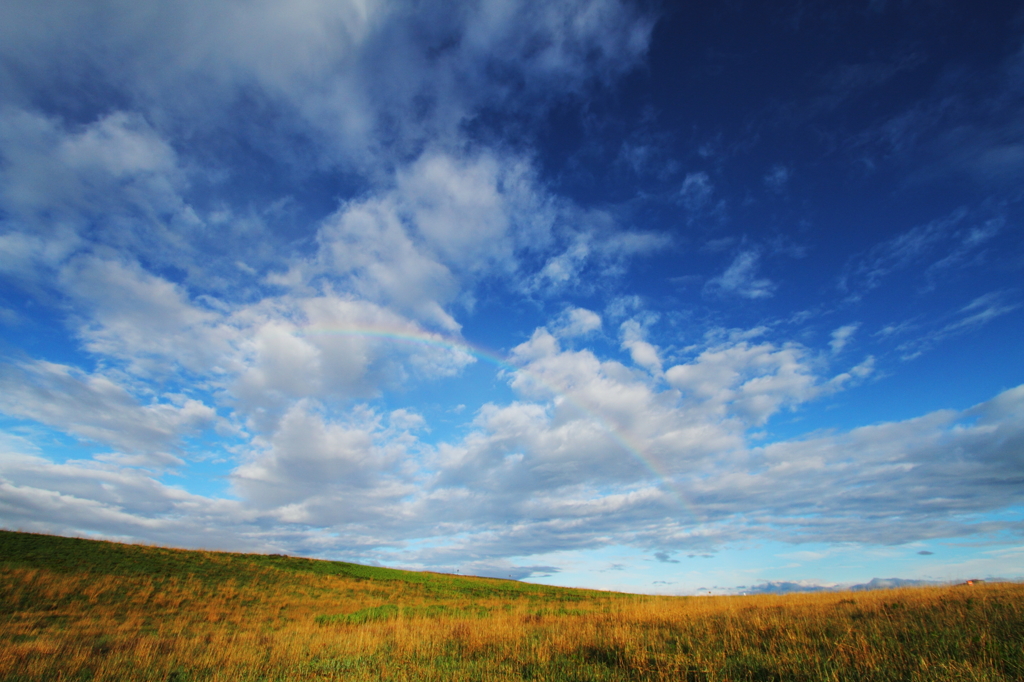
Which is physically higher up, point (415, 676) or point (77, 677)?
point (415, 676)

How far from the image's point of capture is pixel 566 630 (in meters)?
15.9

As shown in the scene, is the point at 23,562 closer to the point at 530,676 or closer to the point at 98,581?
the point at 98,581

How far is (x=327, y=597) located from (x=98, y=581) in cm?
1695

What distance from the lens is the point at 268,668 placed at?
41.1ft

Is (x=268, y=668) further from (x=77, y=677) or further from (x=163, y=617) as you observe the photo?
(x=163, y=617)

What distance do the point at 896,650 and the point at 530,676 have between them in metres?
7.68

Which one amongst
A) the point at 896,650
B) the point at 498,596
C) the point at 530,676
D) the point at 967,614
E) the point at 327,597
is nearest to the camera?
the point at 896,650

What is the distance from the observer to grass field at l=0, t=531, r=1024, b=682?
29.0 ft

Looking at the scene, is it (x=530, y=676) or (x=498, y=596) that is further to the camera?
(x=498, y=596)

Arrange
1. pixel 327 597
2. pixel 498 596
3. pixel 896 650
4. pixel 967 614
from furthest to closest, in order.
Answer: pixel 498 596, pixel 327 597, pixel 967 614, pixel 896 650

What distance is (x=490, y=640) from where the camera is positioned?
15.0m

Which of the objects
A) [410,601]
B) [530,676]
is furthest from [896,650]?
[410,601]

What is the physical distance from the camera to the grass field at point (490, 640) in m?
8.84

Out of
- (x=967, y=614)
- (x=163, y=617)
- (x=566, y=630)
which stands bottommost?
(x=163, y=617)
